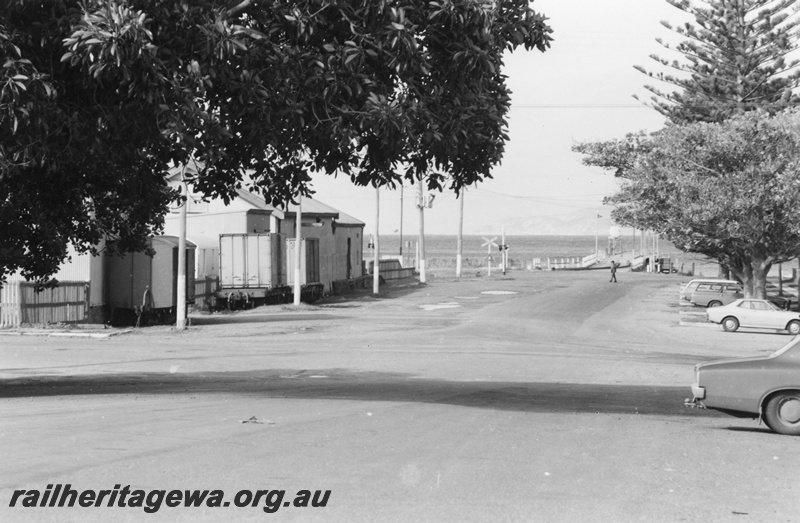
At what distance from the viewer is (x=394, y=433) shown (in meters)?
10.9

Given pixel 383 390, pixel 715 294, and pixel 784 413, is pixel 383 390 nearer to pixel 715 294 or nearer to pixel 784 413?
pixel 784 413

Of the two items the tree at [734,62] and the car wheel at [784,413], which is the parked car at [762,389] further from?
the tree at [734,62]

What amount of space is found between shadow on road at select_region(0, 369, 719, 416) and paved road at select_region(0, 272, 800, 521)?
0.06m

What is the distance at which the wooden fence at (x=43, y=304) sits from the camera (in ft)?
104

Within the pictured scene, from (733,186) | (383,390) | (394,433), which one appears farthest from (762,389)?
(733,186)

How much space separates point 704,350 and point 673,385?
9.82 metres

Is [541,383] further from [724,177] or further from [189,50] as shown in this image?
[724,177]

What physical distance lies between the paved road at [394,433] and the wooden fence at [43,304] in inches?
178

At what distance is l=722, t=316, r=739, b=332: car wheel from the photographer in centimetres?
3516

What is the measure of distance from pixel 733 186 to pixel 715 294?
1134 cm

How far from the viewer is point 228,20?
1084cm

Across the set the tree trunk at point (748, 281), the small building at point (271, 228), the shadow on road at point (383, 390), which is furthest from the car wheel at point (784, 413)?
the tree trunk at point (748, 281)

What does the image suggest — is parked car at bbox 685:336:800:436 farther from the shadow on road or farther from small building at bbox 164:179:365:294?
small building at bbox 164:179:365:294

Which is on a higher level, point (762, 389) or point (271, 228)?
point (271, 228)
